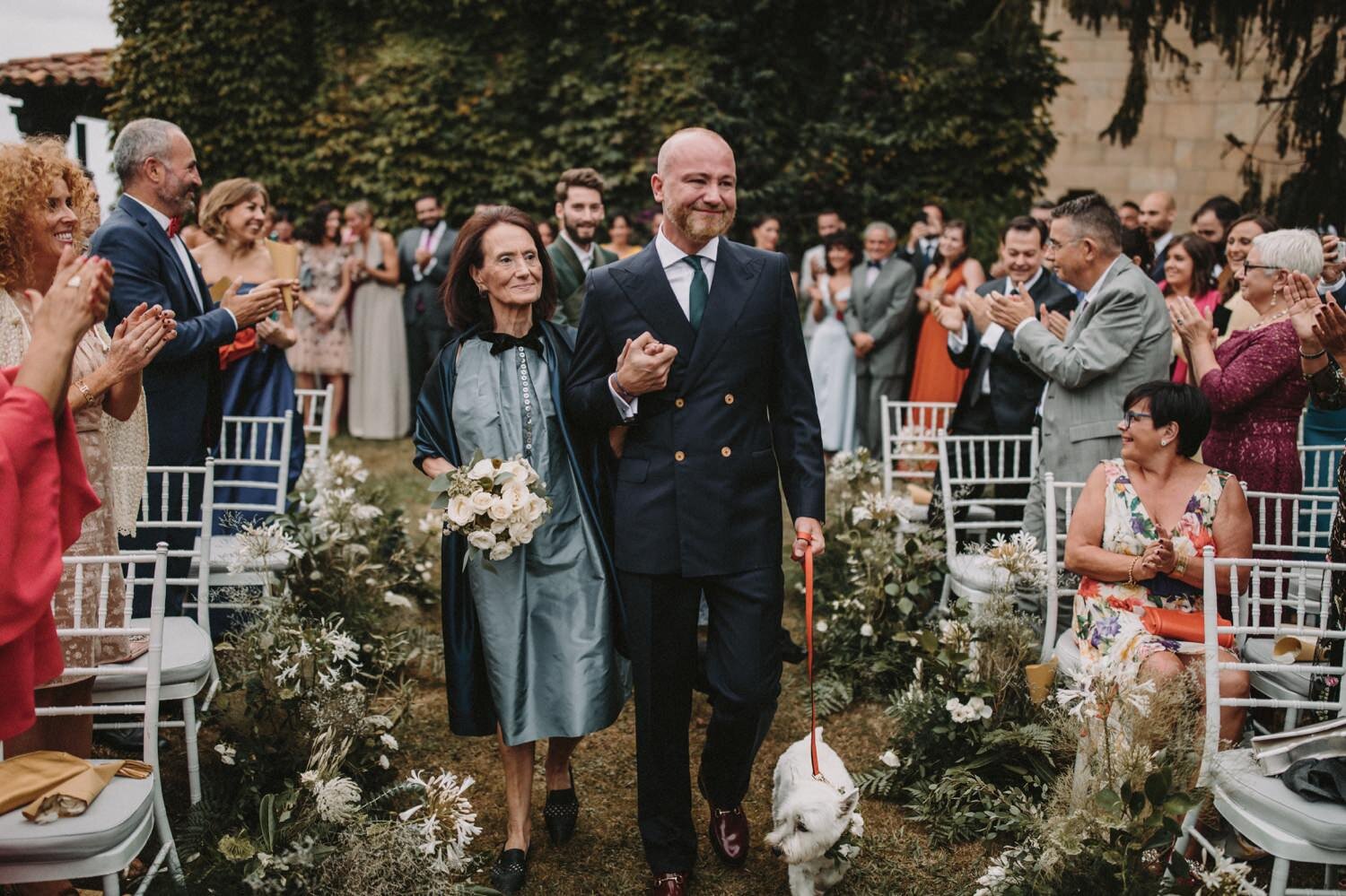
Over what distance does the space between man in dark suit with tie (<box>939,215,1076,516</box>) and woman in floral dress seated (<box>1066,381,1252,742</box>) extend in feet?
5.44

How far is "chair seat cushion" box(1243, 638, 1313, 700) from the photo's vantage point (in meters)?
3.55

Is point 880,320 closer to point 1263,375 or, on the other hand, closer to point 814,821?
point 1263,375

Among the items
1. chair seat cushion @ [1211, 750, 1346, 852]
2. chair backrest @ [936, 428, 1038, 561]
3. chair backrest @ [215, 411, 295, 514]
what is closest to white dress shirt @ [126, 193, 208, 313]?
chair backrest @ [215, 411, 295, 514]

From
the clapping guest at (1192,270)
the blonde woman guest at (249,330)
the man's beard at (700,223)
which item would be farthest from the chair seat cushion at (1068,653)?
the blonde woman guest at (249,330)

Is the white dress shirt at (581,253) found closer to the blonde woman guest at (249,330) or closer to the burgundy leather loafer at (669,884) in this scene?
the blonde woman guest at (249,330)

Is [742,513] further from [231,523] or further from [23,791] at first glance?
[231,523]

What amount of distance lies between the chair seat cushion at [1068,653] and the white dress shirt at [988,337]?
1.99 meters

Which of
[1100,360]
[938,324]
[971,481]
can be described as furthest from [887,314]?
[1100,360]

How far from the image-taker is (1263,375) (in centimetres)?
444

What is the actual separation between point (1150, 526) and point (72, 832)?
11.4 feet

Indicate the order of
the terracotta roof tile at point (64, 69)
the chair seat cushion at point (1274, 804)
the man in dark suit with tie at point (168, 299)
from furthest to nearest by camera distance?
A: 1. the terracotta roof tile at point (64, 69)
2. the man in dark suit with tie at point (168, 299)
3. the chair seat cushion at point (1274, 804)

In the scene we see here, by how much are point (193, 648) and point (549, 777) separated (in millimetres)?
1294

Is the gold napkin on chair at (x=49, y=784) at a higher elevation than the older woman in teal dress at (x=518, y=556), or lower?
lower

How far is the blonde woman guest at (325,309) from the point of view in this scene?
10578 millimetres
